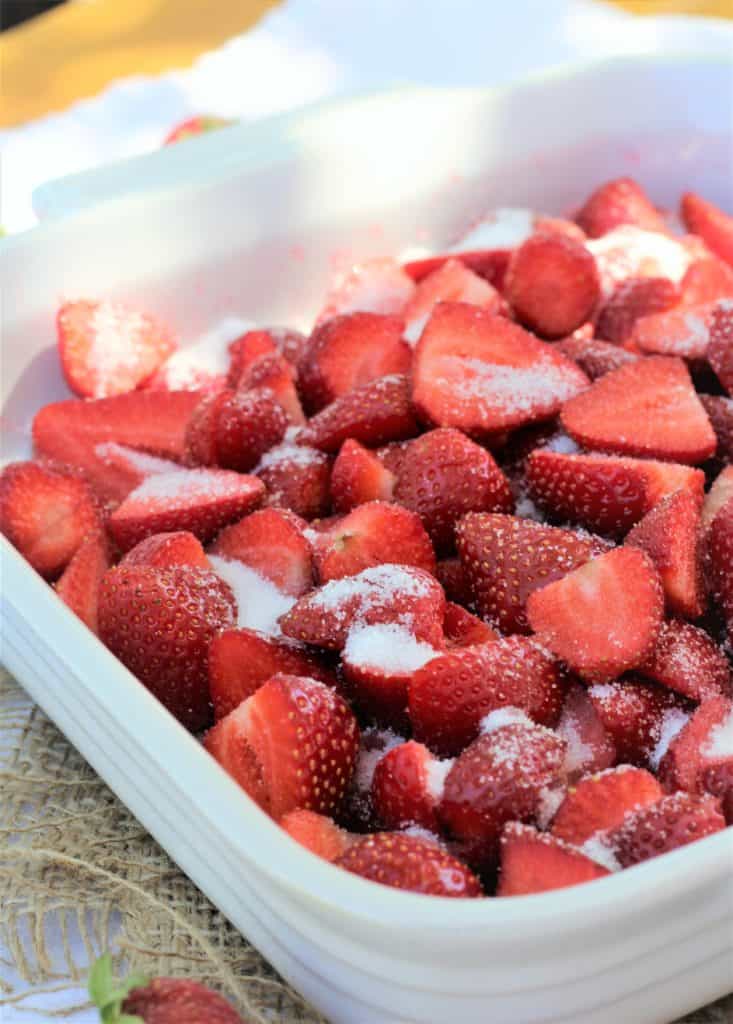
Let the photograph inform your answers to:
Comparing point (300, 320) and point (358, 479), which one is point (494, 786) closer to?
point (358, 479)

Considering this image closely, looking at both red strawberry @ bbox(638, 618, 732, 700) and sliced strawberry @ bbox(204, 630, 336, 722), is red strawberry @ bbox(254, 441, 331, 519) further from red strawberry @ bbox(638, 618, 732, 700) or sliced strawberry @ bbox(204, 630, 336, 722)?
red strawberry @ bbox(638, 618, 732, 700)

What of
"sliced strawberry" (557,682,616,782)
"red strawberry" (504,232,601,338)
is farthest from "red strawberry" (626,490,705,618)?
"red strawberry" (504,232,601,338)

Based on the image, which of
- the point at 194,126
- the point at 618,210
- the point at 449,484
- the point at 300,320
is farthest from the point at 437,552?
the point at 194,126

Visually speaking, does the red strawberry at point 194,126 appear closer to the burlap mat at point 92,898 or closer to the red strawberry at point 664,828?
the burlap mat at point 92,898

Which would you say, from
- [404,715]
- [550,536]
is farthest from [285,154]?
[404,715]

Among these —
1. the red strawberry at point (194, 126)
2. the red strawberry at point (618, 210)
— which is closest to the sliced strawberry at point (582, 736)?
the red strawberry at point (618, 210)

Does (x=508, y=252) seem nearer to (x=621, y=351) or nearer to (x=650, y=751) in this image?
(x=621, y=351)

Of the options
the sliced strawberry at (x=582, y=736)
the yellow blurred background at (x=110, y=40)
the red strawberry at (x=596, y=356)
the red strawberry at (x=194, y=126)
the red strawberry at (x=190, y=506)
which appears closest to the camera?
the sliced strawberry at (x=582, y=736)
